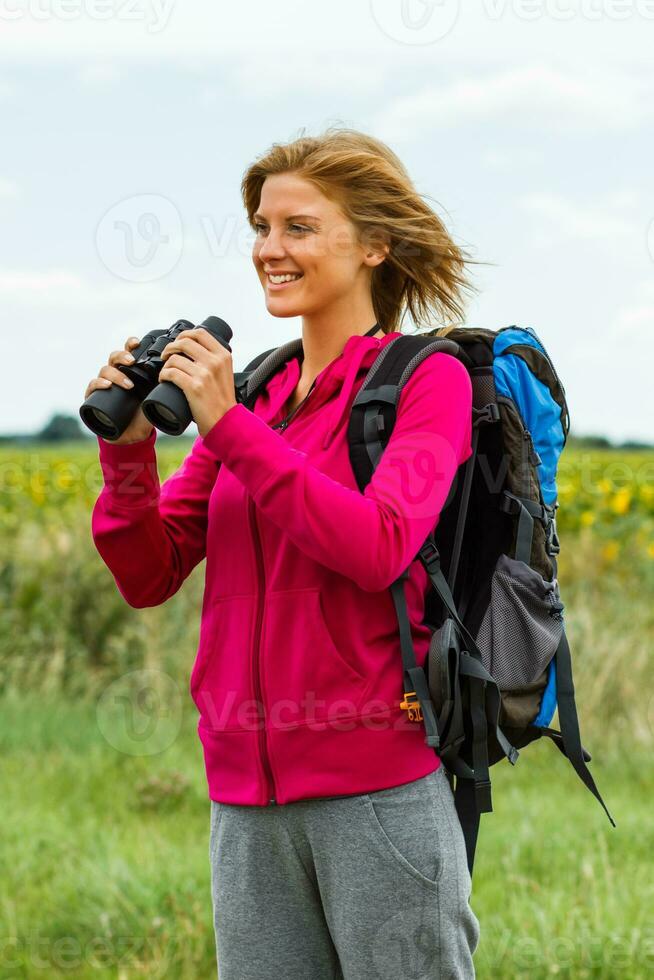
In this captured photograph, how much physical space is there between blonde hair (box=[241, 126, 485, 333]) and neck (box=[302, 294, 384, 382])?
12cm

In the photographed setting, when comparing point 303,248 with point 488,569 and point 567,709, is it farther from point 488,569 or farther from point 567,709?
point 567,709

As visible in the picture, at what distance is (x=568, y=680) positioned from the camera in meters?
2.29

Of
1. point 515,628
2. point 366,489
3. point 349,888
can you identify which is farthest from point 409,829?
point 366,489

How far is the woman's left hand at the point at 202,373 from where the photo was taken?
200cm

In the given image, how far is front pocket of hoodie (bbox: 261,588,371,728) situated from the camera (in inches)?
81.0

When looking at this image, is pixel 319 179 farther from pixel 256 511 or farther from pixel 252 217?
pixel 256 511

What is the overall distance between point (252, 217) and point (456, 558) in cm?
89

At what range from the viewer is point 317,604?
207 cm

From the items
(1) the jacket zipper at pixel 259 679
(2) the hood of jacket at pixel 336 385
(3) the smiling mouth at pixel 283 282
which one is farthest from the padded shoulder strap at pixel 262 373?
(1) the jacket zipper at pixel 259 679

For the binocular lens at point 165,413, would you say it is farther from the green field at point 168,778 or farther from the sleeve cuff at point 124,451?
the green field at point 168,778

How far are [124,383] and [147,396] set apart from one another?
9cm

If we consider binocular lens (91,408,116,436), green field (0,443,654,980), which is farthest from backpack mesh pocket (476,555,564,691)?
green field (0,443,654,980)

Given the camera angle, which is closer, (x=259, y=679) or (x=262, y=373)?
(x=259, y=679)

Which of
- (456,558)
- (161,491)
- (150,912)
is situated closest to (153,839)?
(150,912)
